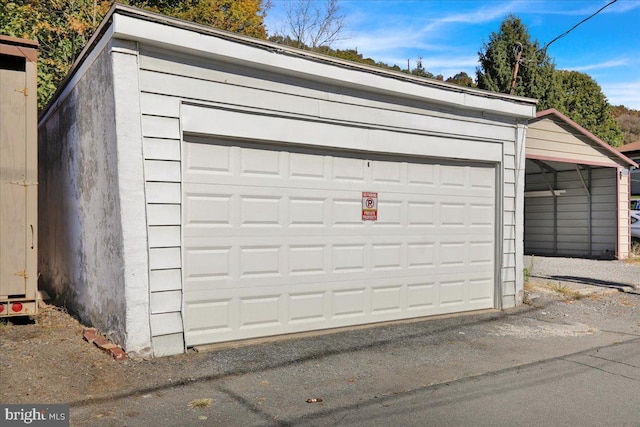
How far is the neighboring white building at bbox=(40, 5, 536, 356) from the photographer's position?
591cm

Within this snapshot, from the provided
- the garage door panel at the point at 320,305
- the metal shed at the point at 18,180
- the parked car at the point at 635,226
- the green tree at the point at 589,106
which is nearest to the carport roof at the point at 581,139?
the parked car at the point at 635,226

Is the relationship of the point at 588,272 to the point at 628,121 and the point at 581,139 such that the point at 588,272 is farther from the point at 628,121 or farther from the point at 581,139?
the point at 628,121

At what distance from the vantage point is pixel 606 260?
51.0 feet

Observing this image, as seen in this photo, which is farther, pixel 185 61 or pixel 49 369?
pixel 185 61

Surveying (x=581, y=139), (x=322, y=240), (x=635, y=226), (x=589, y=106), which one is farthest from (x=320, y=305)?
(x=589, y=106)

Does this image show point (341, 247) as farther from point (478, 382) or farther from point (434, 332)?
point (478, 382)

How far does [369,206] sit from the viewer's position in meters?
7.66

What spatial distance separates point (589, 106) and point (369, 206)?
37921 mm

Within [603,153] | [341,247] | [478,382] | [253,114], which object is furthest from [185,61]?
[603,153]

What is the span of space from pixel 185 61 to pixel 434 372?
4.16 metres

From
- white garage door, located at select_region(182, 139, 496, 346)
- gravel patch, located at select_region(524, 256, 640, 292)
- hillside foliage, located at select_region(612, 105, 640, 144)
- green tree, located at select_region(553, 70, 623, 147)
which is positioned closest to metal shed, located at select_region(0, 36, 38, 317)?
white garage door, located at select_region(182, 139, 496, 346)

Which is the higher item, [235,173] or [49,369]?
[235,173]

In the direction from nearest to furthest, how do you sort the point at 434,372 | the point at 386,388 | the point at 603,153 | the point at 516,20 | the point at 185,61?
1. the point at 386,388
2. the point at 434,372
3. the point at 185,61
4. the point at 603,153
5. the point at 516,20

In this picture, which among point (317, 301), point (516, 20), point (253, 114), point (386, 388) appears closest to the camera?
point (386, 388)
